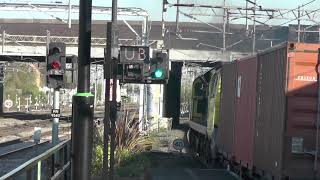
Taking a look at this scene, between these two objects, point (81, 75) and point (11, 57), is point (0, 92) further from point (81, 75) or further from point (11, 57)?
point (81, 75)

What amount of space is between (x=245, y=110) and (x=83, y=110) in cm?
874

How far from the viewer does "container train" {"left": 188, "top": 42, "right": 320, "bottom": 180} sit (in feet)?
38.6

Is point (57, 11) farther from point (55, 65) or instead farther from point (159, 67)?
point (159, 67)

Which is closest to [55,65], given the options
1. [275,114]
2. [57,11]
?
[275,114]

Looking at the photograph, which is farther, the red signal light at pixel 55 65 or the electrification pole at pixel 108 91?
the red signal light at pixel 55 65

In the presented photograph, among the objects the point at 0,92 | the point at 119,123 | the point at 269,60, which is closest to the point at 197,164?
the point at 119,123

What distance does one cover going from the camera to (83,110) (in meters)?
7.22

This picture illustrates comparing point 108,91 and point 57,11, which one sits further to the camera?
point 57,11

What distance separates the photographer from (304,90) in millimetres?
11844

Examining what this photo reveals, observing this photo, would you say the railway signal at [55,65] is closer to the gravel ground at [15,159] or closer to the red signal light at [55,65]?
the red signal light at [55,65]

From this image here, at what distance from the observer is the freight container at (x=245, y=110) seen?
573 inches

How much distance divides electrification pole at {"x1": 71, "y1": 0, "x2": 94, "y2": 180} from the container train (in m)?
5.42

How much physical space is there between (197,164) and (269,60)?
10.4m

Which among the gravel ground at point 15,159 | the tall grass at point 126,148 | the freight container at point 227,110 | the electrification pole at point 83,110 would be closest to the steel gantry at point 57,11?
the gravel ground at point 15,159
